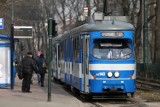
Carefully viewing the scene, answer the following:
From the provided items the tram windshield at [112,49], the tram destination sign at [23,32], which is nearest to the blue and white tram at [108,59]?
the tram windshield at [112,49]

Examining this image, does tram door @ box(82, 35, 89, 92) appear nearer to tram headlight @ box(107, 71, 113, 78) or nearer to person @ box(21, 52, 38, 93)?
tram headlight @ box(107, 71, 113, 78)

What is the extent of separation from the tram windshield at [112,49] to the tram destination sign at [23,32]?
629 cm

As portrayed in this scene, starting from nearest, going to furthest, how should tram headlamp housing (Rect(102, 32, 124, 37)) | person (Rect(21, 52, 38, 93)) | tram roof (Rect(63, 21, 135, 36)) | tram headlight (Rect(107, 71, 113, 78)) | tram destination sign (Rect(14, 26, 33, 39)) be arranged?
tram headlight (Rect(107, 71, 113, 78)) < tram headlamp housing (Rect(102, 32, 124, 37)) < tram roof (Rect(63, 21, 135, 36)) < person (Rect(21, 52, 38, 93)) < tram destination sign (Rect(14, 26, 33, 39))

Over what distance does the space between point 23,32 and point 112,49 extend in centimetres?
728

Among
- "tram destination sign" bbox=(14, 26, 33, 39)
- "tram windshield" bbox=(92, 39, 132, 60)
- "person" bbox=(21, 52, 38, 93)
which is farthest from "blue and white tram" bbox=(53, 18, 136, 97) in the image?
"tram destination sign" bbox=(14, 26, 33, 39)

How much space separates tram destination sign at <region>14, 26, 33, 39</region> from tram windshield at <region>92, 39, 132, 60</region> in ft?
20.6

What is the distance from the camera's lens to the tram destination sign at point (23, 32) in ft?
78.6

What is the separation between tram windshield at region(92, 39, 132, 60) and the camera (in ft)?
60.5

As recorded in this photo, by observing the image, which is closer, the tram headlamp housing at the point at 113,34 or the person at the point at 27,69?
the tram headlamp housing at the point at 113,34

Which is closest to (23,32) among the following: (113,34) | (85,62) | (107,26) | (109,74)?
(85,62)

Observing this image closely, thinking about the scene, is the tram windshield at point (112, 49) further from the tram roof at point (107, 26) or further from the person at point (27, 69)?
the person at point (27, 69)

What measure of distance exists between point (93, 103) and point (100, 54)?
1.96 meters

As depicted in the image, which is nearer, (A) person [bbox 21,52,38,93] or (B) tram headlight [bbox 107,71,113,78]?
(B) tram headlight [bbox 107,71,113,78]

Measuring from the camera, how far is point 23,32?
960 inches
